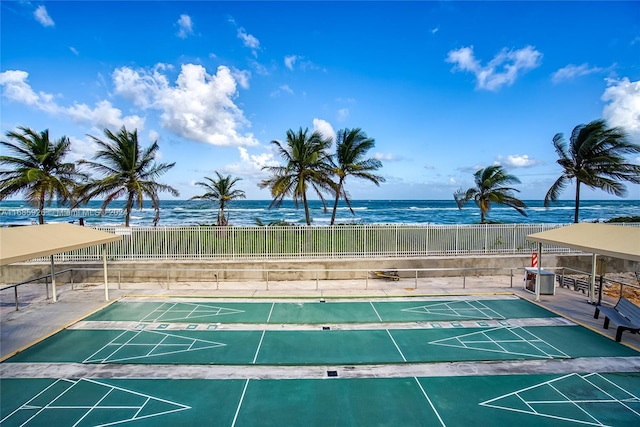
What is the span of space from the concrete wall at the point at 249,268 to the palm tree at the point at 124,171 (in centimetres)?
319

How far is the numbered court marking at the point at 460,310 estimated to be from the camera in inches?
390

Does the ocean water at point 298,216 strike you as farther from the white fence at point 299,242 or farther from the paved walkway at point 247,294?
the paved walkway at point 247,294

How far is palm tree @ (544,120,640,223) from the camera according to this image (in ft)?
54.0

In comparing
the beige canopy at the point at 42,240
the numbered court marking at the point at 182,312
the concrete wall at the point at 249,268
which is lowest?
the numbered court marking at the point at 182,312

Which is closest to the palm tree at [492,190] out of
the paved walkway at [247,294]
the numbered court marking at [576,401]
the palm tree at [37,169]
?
the paved walkway at [247,294]

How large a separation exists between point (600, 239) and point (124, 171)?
18.9 metres

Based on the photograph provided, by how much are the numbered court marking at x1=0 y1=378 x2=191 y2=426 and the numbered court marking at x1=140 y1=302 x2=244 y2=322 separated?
344 centimetres

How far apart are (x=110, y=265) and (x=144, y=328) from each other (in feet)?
20.8

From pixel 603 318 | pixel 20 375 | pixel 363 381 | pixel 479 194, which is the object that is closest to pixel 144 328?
pixel 20 375

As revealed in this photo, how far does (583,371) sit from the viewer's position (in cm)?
667

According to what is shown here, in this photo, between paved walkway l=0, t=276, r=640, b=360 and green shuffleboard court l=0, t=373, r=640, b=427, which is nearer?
green shuffleboard court l=0, t=373, r=640, b=427

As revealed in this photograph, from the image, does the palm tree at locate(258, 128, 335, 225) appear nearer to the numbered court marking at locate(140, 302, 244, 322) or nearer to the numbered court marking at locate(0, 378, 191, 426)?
the numbered court marking at locate(140, 302, 244, 322)

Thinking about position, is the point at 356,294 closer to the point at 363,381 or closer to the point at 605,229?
the point at 363,381

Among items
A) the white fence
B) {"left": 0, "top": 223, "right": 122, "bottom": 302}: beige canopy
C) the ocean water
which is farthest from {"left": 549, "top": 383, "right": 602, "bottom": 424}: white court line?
the ocean water
